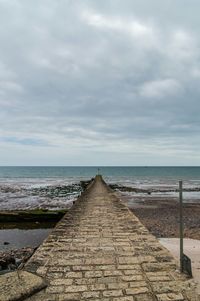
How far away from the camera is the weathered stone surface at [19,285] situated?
3.69m

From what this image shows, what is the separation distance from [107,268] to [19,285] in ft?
4.59

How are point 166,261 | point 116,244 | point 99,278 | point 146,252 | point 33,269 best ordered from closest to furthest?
point 99,278 < point 33,269 < point 166,261 < point 146,252 < point 116,244

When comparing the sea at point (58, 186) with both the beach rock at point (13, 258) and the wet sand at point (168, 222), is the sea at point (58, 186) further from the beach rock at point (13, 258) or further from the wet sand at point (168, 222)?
the beach rock at point (13, 258)

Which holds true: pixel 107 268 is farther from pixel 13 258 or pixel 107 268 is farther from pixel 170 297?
pixel 13 258

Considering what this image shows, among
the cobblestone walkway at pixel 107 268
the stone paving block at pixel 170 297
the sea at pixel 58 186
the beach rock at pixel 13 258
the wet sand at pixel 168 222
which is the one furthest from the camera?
the sea at pixel 58 186

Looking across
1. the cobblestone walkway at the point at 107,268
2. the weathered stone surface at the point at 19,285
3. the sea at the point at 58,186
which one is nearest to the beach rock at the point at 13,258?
the cobblestone walkway at the point at 107,268

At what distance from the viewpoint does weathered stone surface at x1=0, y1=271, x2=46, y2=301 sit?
12.1 ft

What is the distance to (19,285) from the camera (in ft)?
12.9

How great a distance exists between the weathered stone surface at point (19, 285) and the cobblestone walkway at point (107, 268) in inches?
4.0

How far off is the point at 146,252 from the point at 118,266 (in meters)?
0.94

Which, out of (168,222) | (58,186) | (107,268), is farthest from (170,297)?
(58,186)

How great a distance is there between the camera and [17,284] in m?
3.96

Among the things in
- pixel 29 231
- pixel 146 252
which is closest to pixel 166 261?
pixel 146 252

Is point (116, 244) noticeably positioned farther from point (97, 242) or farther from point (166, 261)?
point (166, 261)
